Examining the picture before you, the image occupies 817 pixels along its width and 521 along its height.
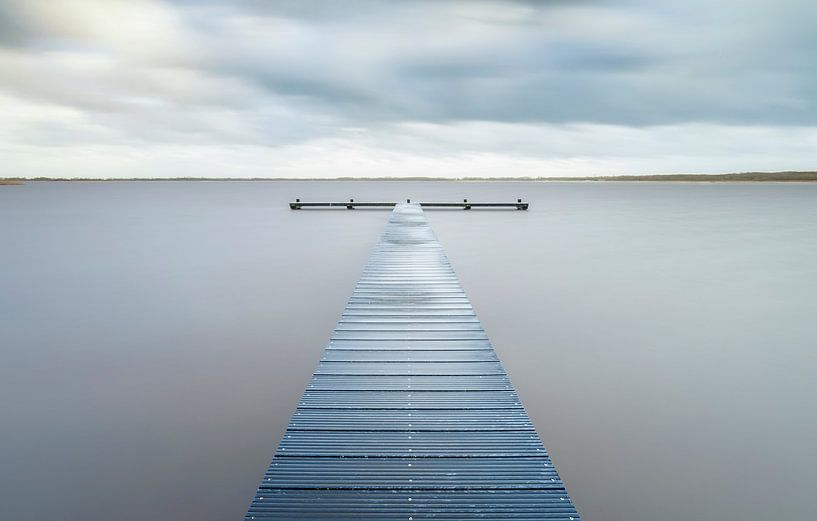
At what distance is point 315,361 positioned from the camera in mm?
6535

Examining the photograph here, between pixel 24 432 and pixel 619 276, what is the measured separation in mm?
11760

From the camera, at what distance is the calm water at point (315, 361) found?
3.78 meters

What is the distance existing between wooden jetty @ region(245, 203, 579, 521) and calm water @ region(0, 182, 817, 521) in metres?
0.95

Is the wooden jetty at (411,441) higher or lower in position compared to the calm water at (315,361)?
higher

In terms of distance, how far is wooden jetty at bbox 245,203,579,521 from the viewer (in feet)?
8.45

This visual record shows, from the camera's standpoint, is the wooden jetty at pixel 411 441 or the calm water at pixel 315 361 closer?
the wooden jetty at pixel 411 441

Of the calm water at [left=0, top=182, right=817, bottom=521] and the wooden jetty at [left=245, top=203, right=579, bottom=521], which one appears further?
the calm water at [left=0, top=182, right=817, bottom=521]

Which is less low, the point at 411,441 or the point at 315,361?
the point at 411,441

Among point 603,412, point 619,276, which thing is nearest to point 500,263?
point 619,276

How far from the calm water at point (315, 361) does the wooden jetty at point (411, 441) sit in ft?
3.13

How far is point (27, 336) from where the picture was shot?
7.37 m

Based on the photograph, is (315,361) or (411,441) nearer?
(411,441)

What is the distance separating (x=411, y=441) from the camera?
10.3 ft

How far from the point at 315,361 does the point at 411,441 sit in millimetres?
3618
